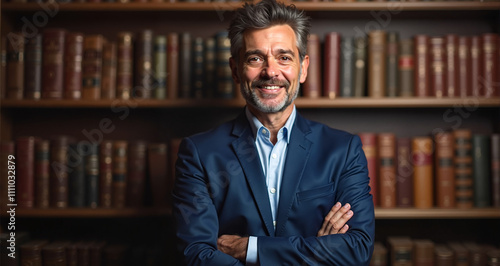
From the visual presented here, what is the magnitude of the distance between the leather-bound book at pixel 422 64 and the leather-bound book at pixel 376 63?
0.42 ft

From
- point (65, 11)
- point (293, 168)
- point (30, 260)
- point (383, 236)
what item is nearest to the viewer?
point (293, 168)

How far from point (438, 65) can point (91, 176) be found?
1476mm

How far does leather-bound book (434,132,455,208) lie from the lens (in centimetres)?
173

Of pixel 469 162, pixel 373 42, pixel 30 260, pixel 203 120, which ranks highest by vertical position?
pixel 373 42

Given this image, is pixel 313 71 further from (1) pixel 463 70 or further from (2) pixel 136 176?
(2) pixel 136 176

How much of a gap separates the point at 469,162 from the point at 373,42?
0.62 metres

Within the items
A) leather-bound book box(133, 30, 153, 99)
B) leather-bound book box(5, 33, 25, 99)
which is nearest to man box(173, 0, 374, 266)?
leather-bound book box(133, 30, 153, 99)

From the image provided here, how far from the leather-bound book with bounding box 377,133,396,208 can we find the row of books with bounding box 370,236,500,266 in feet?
0.60

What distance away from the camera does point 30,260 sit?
5.62 feet

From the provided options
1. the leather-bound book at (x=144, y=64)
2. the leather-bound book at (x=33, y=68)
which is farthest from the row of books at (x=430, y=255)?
the leather-bound book at (x=33, y=68)

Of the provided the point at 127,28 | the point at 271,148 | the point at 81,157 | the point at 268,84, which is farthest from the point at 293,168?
the point at 127,28

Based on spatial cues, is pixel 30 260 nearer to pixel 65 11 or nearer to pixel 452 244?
pixel 65 11

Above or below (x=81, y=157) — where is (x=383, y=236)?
below

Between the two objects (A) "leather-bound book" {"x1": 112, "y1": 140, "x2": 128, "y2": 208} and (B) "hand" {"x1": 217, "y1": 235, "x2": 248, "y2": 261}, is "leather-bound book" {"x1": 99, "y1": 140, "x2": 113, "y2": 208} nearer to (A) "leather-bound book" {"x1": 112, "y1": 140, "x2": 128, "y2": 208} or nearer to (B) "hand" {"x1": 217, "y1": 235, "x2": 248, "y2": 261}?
(A) "leather-bound book" {"x1": 112, "y1": 140, "x2": 128, "y2": 208}
